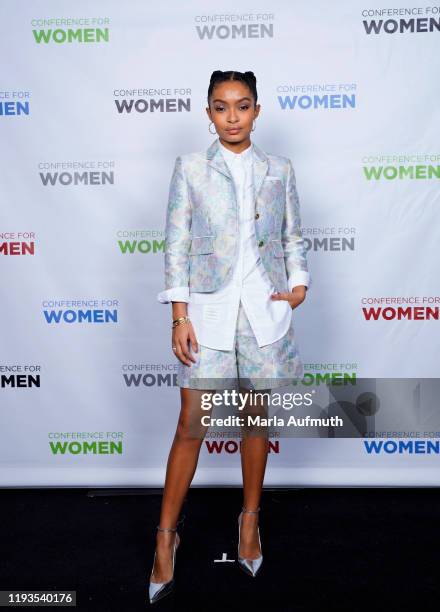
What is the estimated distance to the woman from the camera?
2111 millimetres

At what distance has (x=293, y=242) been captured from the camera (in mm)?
2258

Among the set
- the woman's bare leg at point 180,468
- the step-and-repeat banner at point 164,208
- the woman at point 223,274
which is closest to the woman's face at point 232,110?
the woman at point 223,274

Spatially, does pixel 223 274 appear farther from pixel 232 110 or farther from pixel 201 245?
pixel 232 110

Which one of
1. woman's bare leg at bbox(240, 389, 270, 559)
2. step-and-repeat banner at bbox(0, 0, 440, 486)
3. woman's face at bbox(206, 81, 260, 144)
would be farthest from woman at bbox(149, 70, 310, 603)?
step-and-repeat banner at bbox(0, 0, 440, 486)

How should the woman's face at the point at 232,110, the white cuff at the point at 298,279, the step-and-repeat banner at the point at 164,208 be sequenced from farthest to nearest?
the step-and-repeat banner at the point at 164,208
the white cuff at the point at 298,279
the woman's face at the point at 232,110

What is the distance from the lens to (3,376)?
3209 millimetres

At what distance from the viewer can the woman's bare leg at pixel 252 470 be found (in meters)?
2.25

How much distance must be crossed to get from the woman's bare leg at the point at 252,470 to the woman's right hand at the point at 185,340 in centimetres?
29
